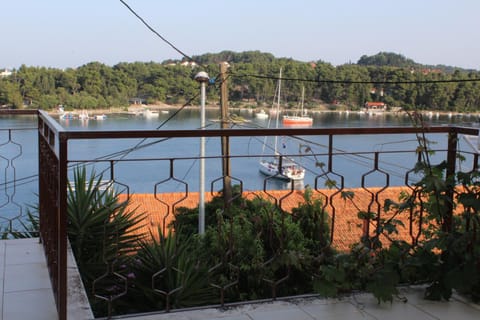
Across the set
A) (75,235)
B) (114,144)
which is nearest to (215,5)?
(114,144)

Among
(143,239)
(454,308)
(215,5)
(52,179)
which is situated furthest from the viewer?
(215,5)

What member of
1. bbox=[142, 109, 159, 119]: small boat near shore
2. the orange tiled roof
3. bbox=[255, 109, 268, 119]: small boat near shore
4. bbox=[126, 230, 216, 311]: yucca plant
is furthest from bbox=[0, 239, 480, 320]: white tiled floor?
bbox=[255, 109, 268, 119]: small boat near shore

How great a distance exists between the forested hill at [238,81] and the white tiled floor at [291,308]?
1773 cm

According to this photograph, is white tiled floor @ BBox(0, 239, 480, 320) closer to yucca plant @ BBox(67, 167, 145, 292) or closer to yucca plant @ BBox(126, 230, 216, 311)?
yucca plant @ BBox(126, 230, 216, 311)

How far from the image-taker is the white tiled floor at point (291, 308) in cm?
214

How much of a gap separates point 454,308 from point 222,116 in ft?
35.8

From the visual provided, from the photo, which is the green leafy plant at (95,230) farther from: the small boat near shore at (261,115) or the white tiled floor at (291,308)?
the small boat near shore at (261,115)

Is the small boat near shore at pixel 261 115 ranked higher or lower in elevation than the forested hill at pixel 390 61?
lower

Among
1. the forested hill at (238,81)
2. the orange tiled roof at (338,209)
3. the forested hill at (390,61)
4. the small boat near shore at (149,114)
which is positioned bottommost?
the orange tiled roof at (338,209)

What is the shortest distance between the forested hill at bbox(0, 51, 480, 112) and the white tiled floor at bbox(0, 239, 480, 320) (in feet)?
58.2

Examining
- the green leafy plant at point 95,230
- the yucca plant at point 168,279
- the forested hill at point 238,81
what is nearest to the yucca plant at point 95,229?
the green leafy plant at point 95,230

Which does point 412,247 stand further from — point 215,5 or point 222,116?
point 215,5

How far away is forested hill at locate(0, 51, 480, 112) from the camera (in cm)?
2241

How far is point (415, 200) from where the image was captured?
8.12ft
